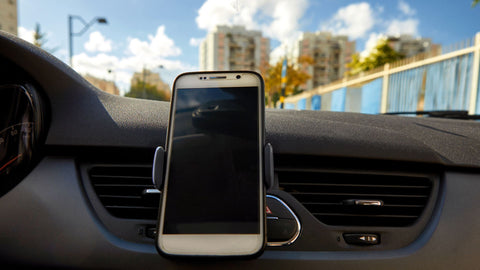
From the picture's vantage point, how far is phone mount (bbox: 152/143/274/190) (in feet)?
2.69

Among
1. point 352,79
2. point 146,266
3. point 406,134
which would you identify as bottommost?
point 146,266

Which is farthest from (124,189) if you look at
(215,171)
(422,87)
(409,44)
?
(409,44)

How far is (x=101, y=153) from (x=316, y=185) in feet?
2.26

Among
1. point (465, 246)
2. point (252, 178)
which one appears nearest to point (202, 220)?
point (252, 178)

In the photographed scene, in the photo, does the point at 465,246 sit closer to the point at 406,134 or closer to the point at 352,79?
the point at 406,134

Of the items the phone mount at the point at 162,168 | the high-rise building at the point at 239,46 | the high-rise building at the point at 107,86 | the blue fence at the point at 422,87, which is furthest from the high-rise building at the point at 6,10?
the high-rise building at the point at 239,46

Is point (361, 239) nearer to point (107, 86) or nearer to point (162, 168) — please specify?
point (162, 168)

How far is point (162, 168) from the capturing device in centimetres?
85

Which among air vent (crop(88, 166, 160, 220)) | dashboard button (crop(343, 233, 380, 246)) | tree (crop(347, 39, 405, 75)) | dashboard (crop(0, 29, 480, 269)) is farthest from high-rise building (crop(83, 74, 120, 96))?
tree (crop(347, 39, 405, 75))

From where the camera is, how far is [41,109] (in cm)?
95

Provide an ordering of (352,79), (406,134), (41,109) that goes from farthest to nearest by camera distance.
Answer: (352,79) → (406,134) → (41,109)

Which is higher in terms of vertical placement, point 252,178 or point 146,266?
point 252,178

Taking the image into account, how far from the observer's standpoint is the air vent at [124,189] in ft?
3.07

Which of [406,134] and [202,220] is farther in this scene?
[406,134]
